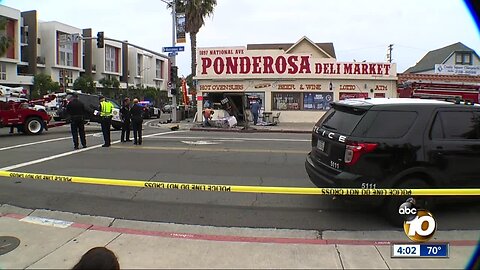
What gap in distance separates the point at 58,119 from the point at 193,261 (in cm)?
2504

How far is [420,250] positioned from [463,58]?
4940 centimetres

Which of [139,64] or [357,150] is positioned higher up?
[139,64]

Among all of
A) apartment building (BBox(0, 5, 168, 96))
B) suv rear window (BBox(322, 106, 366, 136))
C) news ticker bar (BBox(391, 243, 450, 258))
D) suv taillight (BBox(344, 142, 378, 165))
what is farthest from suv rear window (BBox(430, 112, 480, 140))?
apartment building (BBox(0, 5, 168, 96))

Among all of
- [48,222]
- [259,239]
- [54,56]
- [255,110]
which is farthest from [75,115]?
[54,56]

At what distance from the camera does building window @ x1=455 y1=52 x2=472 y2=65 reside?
46.1 metres

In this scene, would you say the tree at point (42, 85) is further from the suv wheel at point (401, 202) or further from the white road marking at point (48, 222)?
the suv wheel at point (401, 202)

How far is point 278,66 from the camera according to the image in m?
27.7

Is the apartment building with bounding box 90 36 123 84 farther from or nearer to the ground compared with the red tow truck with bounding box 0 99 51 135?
farther from the ground

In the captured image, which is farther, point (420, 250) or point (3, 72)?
point (3, 72)

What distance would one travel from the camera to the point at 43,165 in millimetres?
10180

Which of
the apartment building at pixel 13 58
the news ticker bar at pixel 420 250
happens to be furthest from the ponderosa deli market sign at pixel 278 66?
the apartment building at pixel 13 58

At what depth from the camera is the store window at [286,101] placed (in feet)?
91.9

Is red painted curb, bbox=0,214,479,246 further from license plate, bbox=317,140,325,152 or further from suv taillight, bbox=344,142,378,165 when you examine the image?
license plate, bbox=317,140,325,152

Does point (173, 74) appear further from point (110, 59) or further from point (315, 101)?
point (110, 59)
